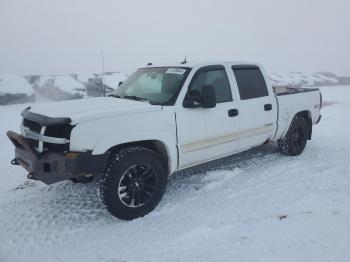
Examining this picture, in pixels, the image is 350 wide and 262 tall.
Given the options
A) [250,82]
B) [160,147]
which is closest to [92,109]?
[160,147]

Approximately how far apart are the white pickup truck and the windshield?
2 centimetres

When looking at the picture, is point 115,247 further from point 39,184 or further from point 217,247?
point 39,184

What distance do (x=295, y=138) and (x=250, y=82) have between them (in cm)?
179

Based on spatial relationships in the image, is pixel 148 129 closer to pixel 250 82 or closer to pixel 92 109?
pixel 92 109

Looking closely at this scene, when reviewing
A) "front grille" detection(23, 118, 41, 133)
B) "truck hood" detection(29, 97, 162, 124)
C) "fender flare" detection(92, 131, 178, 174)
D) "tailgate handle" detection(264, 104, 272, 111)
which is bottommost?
"fender flare" detection(92, 131, 178, 174)

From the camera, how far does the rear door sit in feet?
16.1

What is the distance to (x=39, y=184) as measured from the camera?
16.2 ft

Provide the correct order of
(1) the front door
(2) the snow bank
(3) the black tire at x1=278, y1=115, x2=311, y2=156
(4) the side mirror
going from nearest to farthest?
(4) the side mirror → (1) the front door → (3) the black tire at x1=278, y1=115, x2=311, y2=156 → (2) the snow bank

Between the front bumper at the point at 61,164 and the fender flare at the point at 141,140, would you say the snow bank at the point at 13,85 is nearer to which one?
the front bumper at the point at 61,164

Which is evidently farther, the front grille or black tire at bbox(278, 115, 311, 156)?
black tire at bbox(278, 115, 311, 156)

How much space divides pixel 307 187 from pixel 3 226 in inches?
160

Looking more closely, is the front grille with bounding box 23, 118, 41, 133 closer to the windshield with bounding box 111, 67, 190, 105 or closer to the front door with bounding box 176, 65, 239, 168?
the windshield with bounding box 111, 67, 190, 105

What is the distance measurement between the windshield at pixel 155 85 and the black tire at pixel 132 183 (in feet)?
2.70

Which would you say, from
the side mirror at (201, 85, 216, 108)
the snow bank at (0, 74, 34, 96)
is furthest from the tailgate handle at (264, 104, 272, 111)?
the snow bank at (0, 74, 34, 96)
